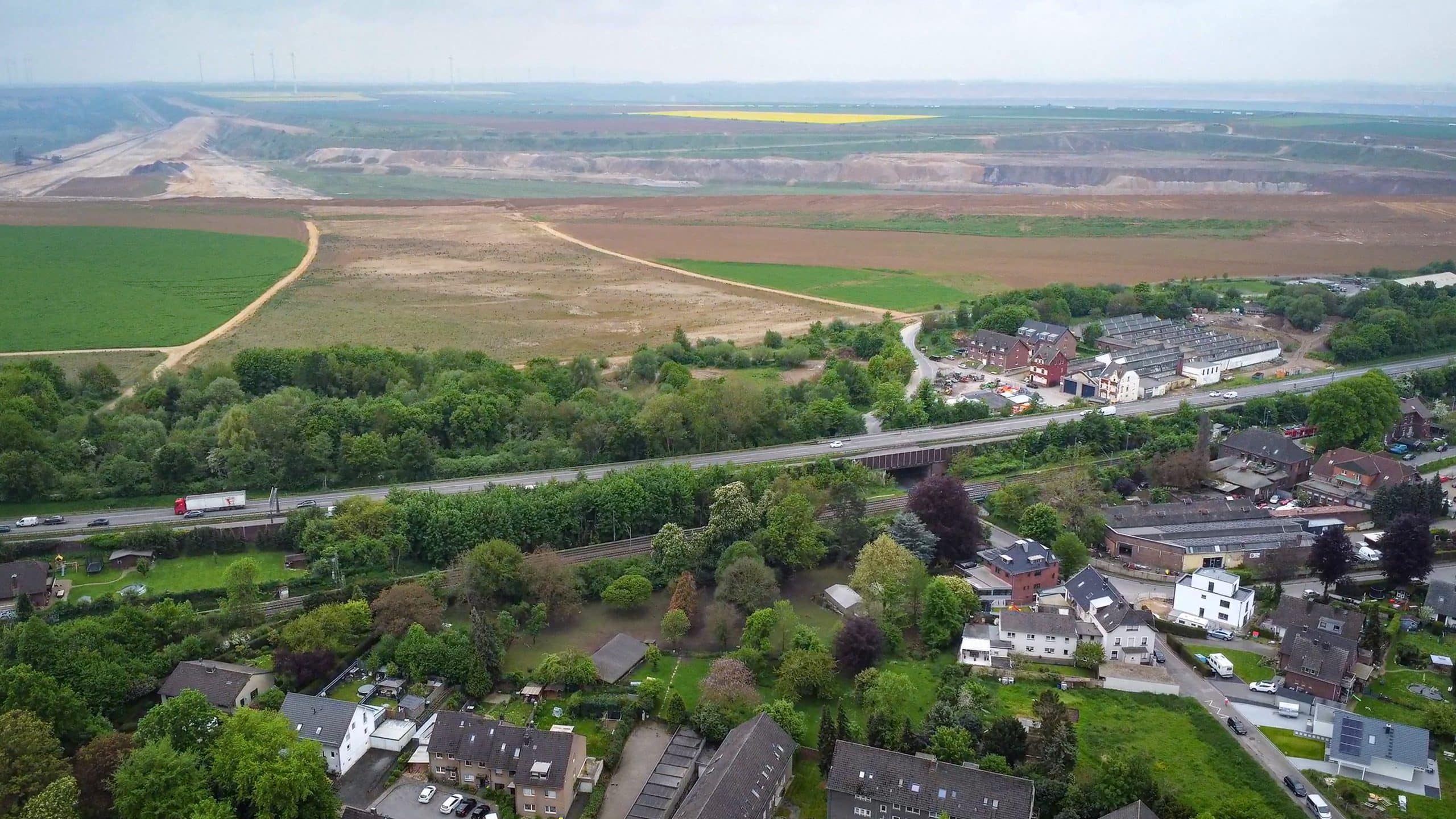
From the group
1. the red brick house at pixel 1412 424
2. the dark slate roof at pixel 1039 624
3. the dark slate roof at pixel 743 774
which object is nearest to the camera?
the dark slate roof at pixel 743 774

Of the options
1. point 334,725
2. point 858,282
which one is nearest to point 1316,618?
point 334,725

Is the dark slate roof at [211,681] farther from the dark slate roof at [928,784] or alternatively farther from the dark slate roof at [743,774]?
the dark slate roof at [928,784]

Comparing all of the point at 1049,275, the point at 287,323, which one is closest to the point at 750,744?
the point at 287,323

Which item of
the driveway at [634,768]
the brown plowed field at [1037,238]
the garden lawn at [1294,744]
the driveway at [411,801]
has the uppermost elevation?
the brown plowed field at [1037,238]

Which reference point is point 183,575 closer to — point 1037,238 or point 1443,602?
point 1443,602

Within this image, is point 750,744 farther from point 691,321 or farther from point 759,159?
point 759,159

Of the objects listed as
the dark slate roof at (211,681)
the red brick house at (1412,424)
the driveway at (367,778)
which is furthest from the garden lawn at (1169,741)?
the red brick house at (1412,424)

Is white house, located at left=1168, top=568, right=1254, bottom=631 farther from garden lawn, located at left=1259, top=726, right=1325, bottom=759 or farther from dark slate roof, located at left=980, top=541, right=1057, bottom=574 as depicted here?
garden lawn, located at left=1259, top=726, right=1325, bottom=759
